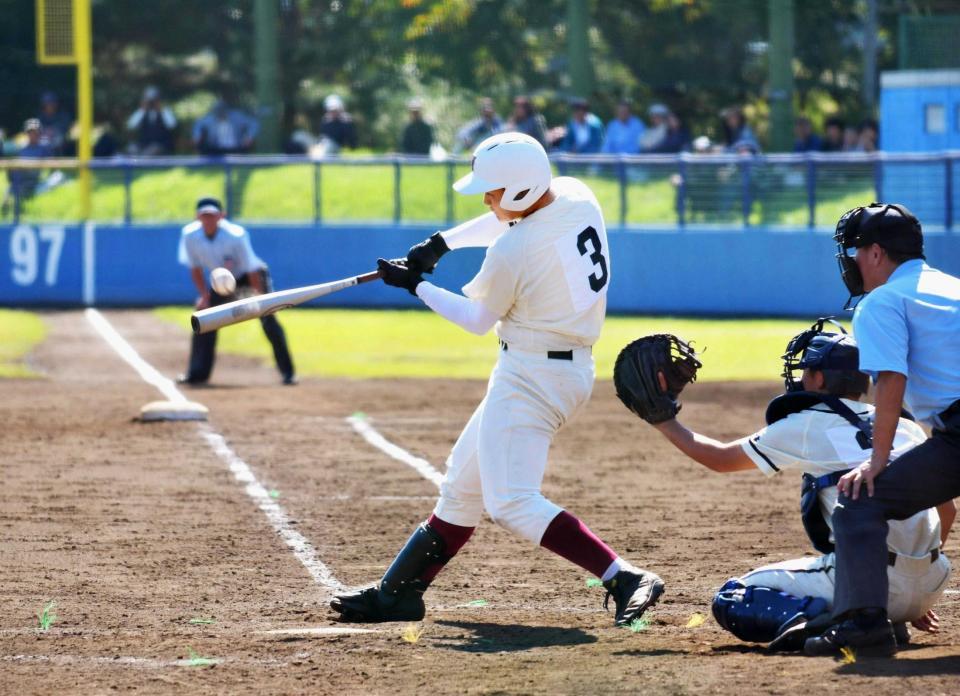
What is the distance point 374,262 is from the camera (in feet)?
80.4

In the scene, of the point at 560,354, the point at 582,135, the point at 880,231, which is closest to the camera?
the point at 880,231

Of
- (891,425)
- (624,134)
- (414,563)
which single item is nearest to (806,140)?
(624,134)

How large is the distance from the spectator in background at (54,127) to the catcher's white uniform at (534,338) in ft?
74.9

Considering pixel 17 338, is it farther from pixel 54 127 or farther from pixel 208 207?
pixel 54 127

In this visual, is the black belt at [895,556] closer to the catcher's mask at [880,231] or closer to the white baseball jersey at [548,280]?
the catcher's mask at [880,231]

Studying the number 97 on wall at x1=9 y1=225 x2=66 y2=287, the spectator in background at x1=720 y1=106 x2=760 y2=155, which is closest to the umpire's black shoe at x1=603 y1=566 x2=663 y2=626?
the spectator in background at x1=720 y1=106 x2=760 y2=155

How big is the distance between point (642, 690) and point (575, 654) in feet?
2.21

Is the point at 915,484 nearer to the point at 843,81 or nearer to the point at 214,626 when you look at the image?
the point at 214,626

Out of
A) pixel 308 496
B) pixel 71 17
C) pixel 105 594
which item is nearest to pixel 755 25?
pixel 71 17

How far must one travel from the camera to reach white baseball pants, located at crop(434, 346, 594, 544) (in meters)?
6.19

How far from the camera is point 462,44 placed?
30.2 m

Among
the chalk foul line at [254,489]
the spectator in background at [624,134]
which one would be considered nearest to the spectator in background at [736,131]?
the spectator in background at [624,134]

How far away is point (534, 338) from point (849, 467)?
52.3 inches

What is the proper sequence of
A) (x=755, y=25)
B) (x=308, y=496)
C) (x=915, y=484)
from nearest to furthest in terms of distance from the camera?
1. (x=915, y=484)
2. (x=308, y=496)
3. (x=755, y=25)
